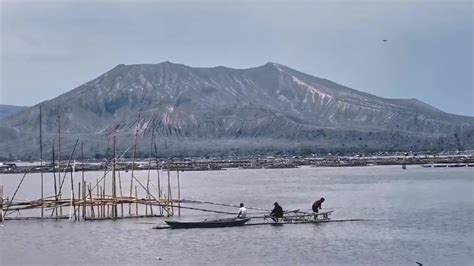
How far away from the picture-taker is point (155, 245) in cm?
3219

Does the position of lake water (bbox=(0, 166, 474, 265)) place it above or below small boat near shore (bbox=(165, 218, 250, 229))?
below

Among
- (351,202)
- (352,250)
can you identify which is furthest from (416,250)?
(351,202)

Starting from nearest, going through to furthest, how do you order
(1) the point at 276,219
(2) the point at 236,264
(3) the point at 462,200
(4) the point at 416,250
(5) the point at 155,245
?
(2) the point at 236,264, (4) the point at 416,250, (5) the point at 155,245, (1) the point at 276,219, (3) the point at 462,200

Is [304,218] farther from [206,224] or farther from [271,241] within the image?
[271,241]

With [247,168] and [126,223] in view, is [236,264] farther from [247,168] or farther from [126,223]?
[247,168]

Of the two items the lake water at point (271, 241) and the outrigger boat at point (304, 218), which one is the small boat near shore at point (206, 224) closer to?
the lake water at point (271, 241)

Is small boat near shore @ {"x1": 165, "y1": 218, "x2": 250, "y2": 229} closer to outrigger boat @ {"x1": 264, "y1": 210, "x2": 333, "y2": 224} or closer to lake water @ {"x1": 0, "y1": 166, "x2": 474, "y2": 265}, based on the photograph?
lake water @ {"x1": 0, "y1": 166, "x2": 474, "y2": 265}

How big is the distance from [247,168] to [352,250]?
93845 mm

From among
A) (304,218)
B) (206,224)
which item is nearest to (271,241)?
(206,224)

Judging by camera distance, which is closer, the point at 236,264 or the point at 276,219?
the point at 236,264

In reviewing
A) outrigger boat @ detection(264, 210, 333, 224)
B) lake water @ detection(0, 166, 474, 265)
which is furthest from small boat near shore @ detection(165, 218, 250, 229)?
outrigger boat @ detection(264, 210, 333, 224)

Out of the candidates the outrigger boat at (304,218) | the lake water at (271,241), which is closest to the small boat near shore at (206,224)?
the lake water at (271,241)

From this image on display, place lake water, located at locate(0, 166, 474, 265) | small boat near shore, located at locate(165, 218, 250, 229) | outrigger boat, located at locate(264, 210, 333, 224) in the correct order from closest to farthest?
lake water, located at locate(0, 166, 474, 265), small boat near shore, located at locate(165, 218, 250, 229), outrigger boat, located at locate(264, 210, 333, 224)

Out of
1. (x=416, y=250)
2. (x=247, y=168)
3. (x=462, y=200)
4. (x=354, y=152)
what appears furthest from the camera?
(x=354, y=152)
